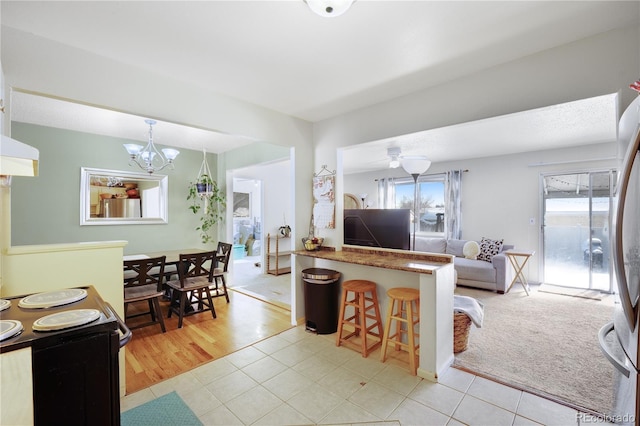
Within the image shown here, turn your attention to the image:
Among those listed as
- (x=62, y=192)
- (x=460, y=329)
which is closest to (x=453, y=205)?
(x=460, y=329)

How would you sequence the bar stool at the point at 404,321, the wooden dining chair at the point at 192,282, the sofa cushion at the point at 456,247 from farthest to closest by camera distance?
the sofa cushion at the point at 456,247 → the wooden dining chair at the point at 192,282 → the bar stool at the point at 404,321

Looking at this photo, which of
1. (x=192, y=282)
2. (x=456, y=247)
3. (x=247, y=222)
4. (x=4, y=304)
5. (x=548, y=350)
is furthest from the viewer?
(x=247, y=222)

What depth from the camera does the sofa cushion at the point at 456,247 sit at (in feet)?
18.0

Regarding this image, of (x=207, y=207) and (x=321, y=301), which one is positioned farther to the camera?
(x=207, y=207)

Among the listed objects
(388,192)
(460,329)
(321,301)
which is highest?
(388,192)

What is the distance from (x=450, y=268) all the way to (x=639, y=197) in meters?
1.51

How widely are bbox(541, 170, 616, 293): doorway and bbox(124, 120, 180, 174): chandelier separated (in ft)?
20.4

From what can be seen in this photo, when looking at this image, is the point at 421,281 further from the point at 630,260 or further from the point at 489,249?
the point at 489,249

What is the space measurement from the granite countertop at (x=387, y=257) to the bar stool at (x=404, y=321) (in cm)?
25

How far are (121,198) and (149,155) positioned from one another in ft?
3.56

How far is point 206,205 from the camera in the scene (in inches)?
193

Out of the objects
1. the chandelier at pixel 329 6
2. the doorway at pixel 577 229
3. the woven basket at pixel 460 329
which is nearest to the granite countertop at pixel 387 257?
the woven basket at pixel 460 329

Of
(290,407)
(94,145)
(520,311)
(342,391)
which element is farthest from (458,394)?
(94,145)

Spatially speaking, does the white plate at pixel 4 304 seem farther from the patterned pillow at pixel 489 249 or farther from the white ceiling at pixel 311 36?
the patterned pillow at pixel 489 249
